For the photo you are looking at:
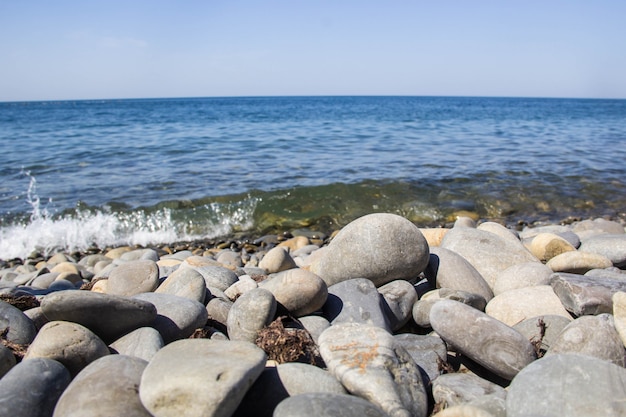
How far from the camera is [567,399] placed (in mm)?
2064

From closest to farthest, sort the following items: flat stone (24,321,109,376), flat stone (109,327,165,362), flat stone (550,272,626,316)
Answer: flat stone (24,321,109,376) → flat stone (109,327,165,362) → flat stone (550,272,626,316)

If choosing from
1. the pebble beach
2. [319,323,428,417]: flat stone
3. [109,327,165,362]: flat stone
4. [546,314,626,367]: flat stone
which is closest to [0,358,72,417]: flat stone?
the pebble beach

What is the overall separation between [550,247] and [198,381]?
155 inches

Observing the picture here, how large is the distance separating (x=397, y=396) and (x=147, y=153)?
1360 cm

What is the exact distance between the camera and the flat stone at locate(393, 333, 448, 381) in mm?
2746

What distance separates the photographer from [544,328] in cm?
296

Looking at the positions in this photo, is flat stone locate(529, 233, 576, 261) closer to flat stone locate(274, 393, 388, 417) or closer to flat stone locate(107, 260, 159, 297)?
flat stone locate(274, 393, 388, 417)

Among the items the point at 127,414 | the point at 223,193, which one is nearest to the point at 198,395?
the point at 127,414

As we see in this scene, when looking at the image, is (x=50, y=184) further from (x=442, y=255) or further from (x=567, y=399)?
(x=567, y=399)

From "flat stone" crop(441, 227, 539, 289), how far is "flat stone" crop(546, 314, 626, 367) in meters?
1.34

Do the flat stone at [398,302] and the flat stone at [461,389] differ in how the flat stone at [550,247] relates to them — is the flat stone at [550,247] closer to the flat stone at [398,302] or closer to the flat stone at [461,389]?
the flat stone at [398,302]

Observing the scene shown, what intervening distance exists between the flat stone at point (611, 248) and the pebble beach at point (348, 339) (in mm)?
16

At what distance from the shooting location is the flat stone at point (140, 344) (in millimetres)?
2551

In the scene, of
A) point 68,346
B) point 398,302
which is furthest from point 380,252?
point 68,346
